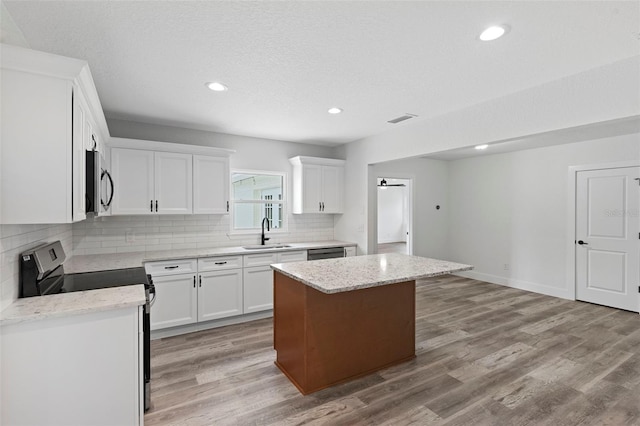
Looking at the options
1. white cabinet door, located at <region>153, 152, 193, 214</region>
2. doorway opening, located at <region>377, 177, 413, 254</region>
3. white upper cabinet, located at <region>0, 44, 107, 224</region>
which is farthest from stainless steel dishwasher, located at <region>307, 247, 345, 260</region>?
doorway opening, located at <region>377, 177, 413, 254</region>

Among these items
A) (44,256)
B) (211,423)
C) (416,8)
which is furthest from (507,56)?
(44,256)

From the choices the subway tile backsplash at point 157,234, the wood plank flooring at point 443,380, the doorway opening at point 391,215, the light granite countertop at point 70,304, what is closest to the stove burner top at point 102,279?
the light granite countertop at point 70,304

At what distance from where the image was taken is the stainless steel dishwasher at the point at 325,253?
14.4 feet

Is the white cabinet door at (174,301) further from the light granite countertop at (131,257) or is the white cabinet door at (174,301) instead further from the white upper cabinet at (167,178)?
the white upper cabinet at (167,178)

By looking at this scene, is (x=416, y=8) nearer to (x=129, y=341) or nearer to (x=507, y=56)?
(x=507, y=56)

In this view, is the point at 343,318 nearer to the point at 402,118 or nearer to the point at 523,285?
the point at 402,118

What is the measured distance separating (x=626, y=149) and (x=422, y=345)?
410 centimetres

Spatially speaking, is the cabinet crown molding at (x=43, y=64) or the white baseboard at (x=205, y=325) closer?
the cabinet crown molding at (x=43, y=64)

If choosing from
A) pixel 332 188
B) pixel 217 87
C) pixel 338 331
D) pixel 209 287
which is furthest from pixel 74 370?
pixel 332 188

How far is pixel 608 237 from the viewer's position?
14.7ft

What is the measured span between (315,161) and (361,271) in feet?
8.70

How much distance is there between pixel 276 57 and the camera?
2.21 meters

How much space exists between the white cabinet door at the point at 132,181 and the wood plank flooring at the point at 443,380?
1.57m

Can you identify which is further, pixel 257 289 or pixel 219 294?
pixel 257 289
